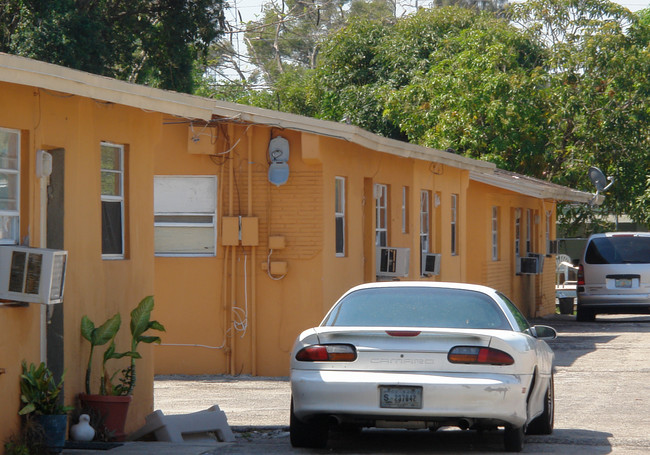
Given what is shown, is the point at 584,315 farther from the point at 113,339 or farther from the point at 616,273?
the point at 113,339

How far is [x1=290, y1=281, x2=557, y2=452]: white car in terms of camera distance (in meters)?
8.51

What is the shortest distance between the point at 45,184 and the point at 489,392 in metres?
3.82

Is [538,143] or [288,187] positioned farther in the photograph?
[538,143]

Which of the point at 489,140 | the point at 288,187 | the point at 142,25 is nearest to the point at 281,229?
the point at 288,187

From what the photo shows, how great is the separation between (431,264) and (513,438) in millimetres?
11200

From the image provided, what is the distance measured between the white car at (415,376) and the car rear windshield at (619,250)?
16926mm

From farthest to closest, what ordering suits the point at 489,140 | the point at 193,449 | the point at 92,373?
1. the point at 489,140
2. the point at 92,373
3. the point at 193,449

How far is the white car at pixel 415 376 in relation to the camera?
27.9ft

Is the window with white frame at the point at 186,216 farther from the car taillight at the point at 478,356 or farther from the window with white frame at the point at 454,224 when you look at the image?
the window with white frame at the point at 454,224

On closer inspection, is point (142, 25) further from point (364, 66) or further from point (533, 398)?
point (533, 398)

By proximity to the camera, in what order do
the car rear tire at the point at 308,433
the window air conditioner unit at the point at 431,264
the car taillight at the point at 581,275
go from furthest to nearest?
the car taillight at the point at 581,275 < the window air conditioner unit at the point at 431,264 < the car rear tire at the point at 308,433

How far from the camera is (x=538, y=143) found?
3144cm

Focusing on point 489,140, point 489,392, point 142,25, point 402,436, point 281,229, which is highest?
point 142,25

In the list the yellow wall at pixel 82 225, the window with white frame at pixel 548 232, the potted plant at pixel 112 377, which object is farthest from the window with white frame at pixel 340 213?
the window with white frame at pixel 548 232
